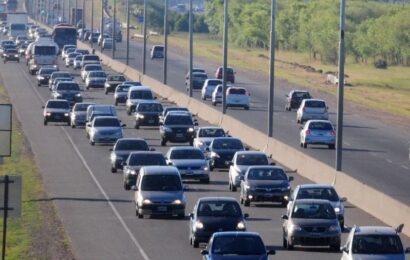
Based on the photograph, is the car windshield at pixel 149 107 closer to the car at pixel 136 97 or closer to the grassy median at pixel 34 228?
the car at pixel 136 97

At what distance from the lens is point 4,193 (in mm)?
26141

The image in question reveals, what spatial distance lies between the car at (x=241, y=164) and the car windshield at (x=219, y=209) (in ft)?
41.6

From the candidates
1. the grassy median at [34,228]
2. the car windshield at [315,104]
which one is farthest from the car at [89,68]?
the grassy median at [34,228]

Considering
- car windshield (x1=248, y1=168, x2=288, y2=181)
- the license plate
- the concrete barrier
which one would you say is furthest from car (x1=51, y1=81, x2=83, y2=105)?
the license plate

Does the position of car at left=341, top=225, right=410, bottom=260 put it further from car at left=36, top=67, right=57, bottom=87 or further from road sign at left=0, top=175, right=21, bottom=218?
car at left=36, top=67, right=57, bottom=87

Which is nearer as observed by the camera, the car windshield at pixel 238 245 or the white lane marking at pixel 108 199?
the car windshield at pixel 238 245

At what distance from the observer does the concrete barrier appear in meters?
41.3

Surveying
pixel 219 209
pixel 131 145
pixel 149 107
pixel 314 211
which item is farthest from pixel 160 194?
pixel 149 107

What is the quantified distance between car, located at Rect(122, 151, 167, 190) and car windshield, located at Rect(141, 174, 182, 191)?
7040mm

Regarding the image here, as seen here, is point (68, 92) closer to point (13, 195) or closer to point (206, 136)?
point (206, 136)

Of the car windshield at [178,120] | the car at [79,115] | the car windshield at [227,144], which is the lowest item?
the car at [79,115]

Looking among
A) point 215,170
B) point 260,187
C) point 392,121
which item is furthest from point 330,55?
point 260,187

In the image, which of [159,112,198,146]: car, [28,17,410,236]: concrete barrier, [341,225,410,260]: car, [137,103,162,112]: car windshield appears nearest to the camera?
[341,225,410,260]: car

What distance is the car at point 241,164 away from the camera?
50000mm
